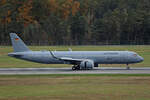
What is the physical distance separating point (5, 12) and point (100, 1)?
45238mm

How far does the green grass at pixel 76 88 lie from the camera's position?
2372 centimetres

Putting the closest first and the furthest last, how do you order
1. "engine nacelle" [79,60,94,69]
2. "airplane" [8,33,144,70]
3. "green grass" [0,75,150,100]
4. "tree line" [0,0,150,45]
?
"green grass" [0,75,150,100] → "engine nacelle" [79,60,94,69] → "airplane" [8,33,144,70] → "tree line" [0,0,150,45]

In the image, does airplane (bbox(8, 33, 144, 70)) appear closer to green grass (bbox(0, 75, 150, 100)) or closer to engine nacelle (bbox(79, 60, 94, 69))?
engine nacelle (bbox(79, 60, 94, 69))

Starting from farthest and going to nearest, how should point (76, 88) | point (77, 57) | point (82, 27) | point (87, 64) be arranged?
point (82, 27) → point (77, 57) → point (87, 64) → point (76, 88)

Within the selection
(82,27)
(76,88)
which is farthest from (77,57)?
(82,27)

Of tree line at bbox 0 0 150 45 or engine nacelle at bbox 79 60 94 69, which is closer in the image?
engine nacelle at bbox 79 60 94 69

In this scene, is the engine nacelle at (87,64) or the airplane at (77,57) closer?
the engine nacelle at (87,64)

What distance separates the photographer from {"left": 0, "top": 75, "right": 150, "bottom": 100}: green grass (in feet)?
77.8

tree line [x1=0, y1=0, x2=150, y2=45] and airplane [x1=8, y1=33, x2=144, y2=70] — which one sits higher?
tree line [x1=0, y1=0, x2=150, y2=45]

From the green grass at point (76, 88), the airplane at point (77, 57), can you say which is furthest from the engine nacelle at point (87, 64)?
the green grass at point (76, 88)

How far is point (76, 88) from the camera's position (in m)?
27.1

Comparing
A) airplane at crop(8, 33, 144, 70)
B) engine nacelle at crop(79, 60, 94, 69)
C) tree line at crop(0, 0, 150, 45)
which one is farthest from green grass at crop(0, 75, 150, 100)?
tree line at crop(0, 0, 150, 45)

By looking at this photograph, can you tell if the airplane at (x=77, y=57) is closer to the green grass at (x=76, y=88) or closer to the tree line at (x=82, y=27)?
the green grass at (x=76, y=88)

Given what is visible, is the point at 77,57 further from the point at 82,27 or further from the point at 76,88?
the point at 82,27
